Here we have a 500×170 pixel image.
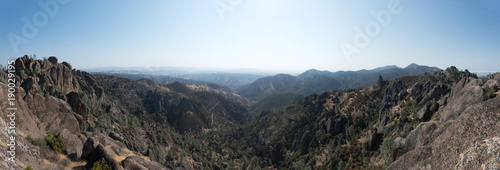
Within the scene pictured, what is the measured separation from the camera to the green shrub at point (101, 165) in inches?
1104

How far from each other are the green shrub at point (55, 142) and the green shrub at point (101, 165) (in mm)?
7575

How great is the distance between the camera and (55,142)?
30.4 metres

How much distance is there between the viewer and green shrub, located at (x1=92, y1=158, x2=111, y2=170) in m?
28.0

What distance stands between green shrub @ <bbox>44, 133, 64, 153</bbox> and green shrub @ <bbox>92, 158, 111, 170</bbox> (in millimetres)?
7575

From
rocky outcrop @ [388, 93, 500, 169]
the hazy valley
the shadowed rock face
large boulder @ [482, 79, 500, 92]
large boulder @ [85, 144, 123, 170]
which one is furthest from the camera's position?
large boulder @ [482, 79, 500, 92]

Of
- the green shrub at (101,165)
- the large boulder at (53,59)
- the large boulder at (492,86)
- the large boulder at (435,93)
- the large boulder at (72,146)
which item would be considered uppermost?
the large boulder at (53,59)

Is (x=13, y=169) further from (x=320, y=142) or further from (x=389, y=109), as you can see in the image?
(x=389, y=109)

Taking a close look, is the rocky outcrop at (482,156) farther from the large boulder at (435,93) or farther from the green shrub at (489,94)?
the large boulder at (435,93)

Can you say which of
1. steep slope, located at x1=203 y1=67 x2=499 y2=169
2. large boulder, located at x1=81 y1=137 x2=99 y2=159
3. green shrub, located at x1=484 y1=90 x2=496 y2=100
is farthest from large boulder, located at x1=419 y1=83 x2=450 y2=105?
Answer: large boulder, located at x1=81 y1=137 x2=99 y2=159

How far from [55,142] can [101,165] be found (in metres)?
9.23

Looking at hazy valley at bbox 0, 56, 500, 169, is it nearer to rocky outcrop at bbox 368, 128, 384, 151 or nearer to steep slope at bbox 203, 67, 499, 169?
rocky outcrop at bbox 368, 128, 384, 151

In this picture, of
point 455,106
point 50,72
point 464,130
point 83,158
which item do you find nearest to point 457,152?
point 464,130

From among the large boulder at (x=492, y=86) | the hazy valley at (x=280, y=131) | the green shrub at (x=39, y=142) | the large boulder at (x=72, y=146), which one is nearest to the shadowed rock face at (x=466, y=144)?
the hazy valley at (x=280, y=131)

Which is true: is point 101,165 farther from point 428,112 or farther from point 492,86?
point 428,112
